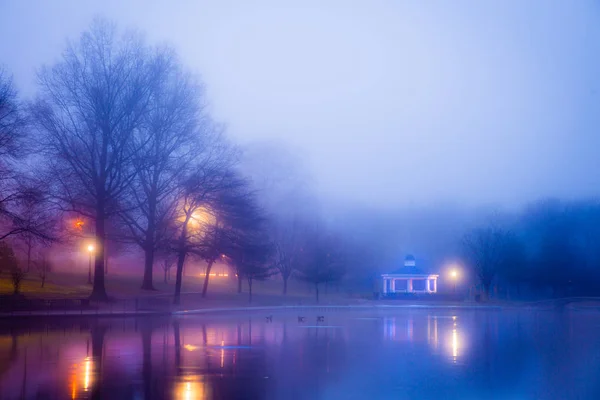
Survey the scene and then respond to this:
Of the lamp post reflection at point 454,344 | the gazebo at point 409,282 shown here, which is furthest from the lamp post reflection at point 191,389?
the gazebo at point 409,282

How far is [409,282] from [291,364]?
57.9 metres

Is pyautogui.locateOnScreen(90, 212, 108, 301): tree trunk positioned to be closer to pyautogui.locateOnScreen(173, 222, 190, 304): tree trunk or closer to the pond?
pyautogui.locateOnScreen(173, 222, 190, 304): tree trunk

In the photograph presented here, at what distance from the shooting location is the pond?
1342 cm

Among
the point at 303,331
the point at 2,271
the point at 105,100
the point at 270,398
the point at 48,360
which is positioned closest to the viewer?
the point at 270,398

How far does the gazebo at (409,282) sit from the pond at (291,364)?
43.5m

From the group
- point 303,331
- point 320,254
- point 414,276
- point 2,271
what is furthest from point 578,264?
point 2,271

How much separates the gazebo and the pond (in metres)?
43.5

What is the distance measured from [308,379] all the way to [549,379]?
6.17m

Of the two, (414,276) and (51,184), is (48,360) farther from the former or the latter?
(414,276)

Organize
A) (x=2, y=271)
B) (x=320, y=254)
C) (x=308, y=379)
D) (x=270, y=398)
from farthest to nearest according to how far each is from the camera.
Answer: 1. (x=320, y=254)
2. (x=2, y=271)
3. (x=308, y=379)
4. (x=270, y=398)

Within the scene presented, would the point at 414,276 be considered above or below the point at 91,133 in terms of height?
below

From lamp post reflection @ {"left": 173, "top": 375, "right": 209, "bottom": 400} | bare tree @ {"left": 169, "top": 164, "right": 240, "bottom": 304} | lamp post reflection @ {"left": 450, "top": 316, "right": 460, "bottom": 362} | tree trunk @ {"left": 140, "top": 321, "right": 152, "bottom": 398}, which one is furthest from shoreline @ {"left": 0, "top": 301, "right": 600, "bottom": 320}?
lamp post reflection @ {"left": 173, "top": 375, "right": 209, "bottom": 400}

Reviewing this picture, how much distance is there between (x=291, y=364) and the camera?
17.8 m

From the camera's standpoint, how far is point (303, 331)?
2983cm
